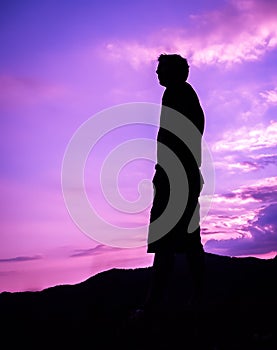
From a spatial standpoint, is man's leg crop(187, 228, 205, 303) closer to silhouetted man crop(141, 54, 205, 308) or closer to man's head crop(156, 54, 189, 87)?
silhouetted man crop(141, 54, 205, 308)

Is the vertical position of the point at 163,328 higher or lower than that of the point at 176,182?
lower

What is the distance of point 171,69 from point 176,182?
5.49ft

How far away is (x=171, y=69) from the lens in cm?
595

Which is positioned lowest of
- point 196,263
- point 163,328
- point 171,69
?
point 163,328

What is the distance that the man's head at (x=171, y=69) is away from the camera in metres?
5.94

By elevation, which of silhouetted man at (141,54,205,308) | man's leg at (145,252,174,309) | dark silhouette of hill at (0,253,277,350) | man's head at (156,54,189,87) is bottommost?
dark silhouette of hill at (0,253,277,350)

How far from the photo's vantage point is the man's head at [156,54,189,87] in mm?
5938

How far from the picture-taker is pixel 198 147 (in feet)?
19.9

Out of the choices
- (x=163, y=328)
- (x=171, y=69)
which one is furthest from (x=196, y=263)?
(x=171, y=69)

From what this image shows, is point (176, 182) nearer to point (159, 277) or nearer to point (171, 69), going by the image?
point (159, 277)

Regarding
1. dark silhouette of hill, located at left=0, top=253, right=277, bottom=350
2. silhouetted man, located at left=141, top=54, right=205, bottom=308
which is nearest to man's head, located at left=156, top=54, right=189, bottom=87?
silhouetted man, located at left=141, top=54, right=205, bottom=308

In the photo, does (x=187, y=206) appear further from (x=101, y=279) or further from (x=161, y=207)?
(x=101, y=279)

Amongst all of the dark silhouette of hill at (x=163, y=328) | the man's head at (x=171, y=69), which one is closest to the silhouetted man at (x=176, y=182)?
the man's head at (x=171, y=69)

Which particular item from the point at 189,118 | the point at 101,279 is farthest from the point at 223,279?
the point at 189,118
